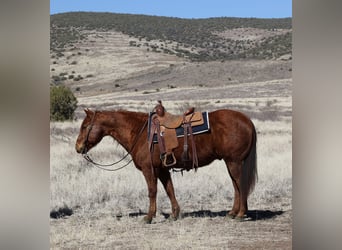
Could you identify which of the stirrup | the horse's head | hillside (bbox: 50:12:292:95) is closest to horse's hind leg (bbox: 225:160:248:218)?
the stirrup

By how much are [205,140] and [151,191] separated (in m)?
0.67

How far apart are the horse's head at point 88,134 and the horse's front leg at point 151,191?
20.6 inches

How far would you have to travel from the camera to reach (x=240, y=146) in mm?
5043

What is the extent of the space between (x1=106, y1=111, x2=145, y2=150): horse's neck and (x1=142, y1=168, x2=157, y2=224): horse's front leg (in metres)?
0.30

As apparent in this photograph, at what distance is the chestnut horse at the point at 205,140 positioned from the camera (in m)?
5.01

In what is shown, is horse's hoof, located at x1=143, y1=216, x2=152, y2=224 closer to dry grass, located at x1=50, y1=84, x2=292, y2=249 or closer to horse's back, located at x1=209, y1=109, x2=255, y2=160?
dry grass, located at x1=50, y1=84, x2=292, y2=249

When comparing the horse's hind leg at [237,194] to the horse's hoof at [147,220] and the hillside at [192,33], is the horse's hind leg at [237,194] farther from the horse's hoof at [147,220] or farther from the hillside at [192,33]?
the hillside at [192,33]

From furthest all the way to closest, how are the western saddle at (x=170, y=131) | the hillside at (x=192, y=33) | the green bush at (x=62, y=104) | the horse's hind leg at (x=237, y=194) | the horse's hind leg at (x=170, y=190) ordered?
1. the hillside at (x=192, y=33)
2. the green bush at (x=62, y=104)
3. the horse's hind leg at (x=170, y=190)
4. the horse's hind leg at (x=237, y=194)
5. the western saddle at (x=170, y=131)

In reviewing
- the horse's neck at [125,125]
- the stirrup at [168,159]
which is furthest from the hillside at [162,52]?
the stirrup at [168,159]

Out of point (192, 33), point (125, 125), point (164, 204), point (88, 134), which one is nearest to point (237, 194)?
point (164, 204)
